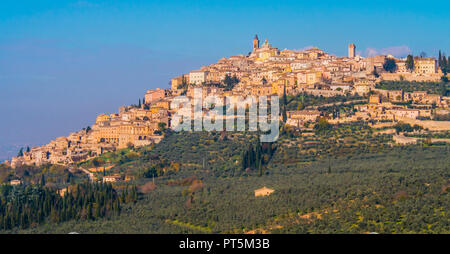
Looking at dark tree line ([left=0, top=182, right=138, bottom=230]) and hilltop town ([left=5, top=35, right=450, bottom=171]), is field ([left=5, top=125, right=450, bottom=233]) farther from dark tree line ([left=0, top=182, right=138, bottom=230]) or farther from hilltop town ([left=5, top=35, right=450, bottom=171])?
hilltop town ([left=5, top=35, right=450, bottom=171])

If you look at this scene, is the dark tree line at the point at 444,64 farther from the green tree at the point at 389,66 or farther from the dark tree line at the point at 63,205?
the dark tree line at the point at 63,205

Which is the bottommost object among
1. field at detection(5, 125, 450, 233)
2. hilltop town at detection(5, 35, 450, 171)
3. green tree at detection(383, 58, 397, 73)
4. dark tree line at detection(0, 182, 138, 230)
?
dark tree line at detection(0, 182, 138, 230)

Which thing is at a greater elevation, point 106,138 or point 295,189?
point 106,138

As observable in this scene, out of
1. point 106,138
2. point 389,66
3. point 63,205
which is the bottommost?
point 63,205

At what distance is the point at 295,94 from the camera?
5616 cm

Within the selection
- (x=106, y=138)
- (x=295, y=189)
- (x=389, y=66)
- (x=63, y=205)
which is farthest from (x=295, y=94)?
(x=63, y=205)

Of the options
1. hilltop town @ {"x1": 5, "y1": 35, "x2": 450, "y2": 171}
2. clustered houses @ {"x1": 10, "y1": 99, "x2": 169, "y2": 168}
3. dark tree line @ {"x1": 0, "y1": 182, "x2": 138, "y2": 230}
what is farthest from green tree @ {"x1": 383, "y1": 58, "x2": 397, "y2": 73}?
dark tree line @ {"x1": 0, "y1": 182, "x2": 138, "y2": 230}

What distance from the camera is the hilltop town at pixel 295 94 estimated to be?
49.6 metres

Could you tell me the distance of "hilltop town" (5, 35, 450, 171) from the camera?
163 ft

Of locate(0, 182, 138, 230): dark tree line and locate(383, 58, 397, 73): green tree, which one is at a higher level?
locate(383, 58, 397, 73): green tree

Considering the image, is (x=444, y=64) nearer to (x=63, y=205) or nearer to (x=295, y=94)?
(x=295, y=94)

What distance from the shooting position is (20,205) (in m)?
38.0

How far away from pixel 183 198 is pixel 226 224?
273 inches
